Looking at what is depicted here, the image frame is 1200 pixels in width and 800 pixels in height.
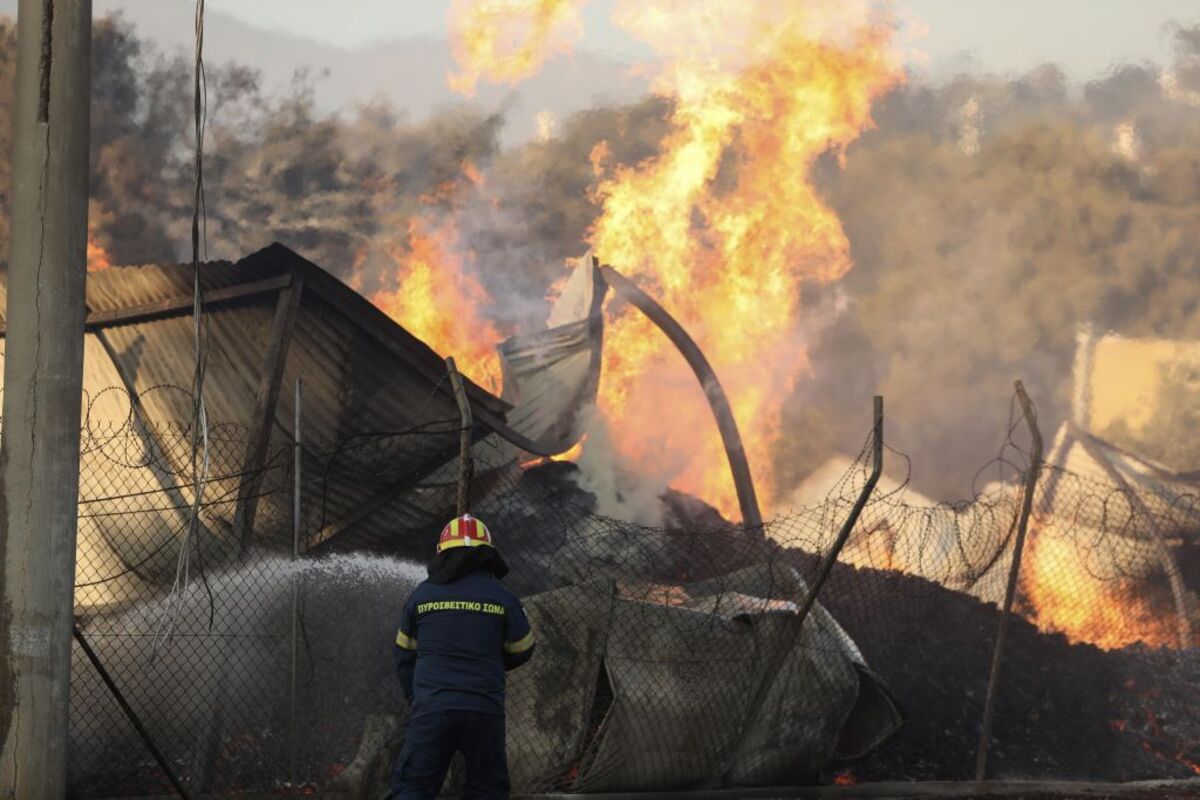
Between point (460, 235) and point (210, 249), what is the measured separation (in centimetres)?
499

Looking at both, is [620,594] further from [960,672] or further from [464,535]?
[960,672]

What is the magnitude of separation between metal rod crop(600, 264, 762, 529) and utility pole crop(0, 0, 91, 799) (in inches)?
422

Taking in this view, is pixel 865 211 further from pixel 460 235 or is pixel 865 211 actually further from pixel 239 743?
pixel 239 743

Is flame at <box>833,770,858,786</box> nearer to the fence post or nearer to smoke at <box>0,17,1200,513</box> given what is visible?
the fence post

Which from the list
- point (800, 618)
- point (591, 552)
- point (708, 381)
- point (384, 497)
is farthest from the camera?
point (708, 381)

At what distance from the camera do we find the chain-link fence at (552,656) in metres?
9.06

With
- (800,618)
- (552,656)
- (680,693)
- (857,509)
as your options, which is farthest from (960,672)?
(552,656)

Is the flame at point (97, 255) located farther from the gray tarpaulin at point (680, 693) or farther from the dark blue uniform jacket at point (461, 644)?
the dark blue uniform jacket at point (461, 644)

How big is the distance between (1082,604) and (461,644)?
44.2 ft

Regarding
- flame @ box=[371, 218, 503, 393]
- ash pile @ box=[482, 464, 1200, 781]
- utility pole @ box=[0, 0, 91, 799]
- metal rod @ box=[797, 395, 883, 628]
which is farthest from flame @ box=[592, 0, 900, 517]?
utility pole @ box=[0, 0, 91, 799]

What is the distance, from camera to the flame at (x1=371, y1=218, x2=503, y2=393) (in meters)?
21.4

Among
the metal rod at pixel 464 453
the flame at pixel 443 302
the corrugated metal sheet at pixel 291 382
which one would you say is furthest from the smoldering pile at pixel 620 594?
the flame at pixel 443 302

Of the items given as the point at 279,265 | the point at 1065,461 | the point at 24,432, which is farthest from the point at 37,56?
the point at 1065,461

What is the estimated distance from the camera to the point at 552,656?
904 centimetres
